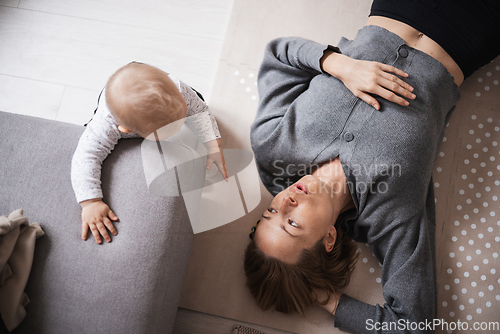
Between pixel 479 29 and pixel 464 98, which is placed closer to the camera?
pixel 479 29

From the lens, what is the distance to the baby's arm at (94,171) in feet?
2.31

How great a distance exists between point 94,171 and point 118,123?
0.14 metres

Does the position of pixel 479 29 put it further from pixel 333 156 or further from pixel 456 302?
pixel 456 302

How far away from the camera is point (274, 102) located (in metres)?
0.97

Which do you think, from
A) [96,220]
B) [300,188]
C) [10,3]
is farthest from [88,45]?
[300,188]

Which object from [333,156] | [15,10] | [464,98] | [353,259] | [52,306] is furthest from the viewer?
[15,10]

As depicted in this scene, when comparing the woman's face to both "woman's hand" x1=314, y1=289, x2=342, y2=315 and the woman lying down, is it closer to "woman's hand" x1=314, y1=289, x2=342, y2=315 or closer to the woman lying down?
the woman lying down

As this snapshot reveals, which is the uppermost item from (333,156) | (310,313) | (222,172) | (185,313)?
(333,156)

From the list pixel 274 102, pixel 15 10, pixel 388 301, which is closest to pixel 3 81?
pixel 15 10

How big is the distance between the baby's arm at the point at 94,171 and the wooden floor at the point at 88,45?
1.47 ft

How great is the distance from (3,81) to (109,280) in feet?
3.31

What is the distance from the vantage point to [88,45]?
118 centimetres

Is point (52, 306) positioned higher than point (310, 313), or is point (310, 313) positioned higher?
point (52, 306)

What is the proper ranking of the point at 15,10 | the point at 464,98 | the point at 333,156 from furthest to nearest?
the point at 15,10 < the point at 464,98 < the point at 333,156
